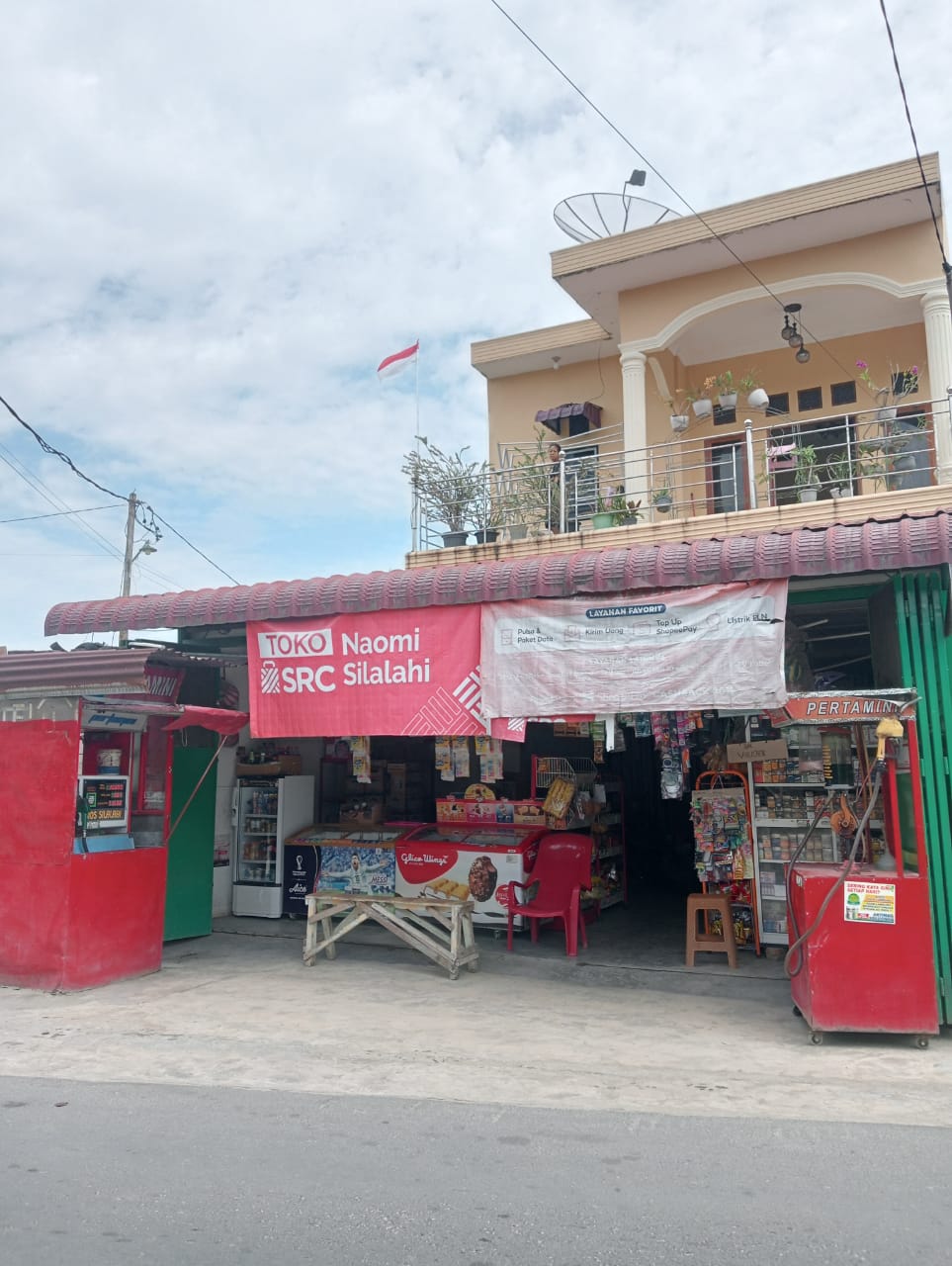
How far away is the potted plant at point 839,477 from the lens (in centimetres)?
1055

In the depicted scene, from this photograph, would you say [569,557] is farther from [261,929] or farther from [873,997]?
[261,929]

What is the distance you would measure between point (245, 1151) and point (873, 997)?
437 centimetres

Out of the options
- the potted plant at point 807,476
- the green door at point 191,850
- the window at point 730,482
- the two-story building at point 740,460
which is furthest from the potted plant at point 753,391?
the green door at point 191,850

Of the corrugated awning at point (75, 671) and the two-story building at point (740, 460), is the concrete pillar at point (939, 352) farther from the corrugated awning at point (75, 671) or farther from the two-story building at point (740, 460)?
the corrugated awning at point (75, 671)

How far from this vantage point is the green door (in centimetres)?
1080

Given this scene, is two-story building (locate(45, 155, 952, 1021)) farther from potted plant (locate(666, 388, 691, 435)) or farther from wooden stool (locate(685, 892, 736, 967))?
wooden stool (locate(685, 892, 736, 967))

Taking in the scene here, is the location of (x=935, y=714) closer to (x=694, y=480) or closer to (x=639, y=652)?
(x=639, y=652)

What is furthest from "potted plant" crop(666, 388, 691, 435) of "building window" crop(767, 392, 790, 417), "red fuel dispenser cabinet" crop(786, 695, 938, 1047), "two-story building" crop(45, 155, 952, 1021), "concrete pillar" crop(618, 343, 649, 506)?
"red fuel dispenser cabinet" crop(786, 695, 938, 1047)

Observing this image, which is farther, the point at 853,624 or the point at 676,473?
the point at 676,473

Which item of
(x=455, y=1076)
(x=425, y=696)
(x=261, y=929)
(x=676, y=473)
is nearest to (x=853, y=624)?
(x=676, y=473)

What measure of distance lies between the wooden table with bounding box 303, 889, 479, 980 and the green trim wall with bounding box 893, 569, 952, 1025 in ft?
13.6

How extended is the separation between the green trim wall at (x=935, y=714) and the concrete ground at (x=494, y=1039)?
0.83 metres

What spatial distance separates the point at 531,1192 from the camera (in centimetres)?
423

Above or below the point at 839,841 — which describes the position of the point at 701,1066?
below
